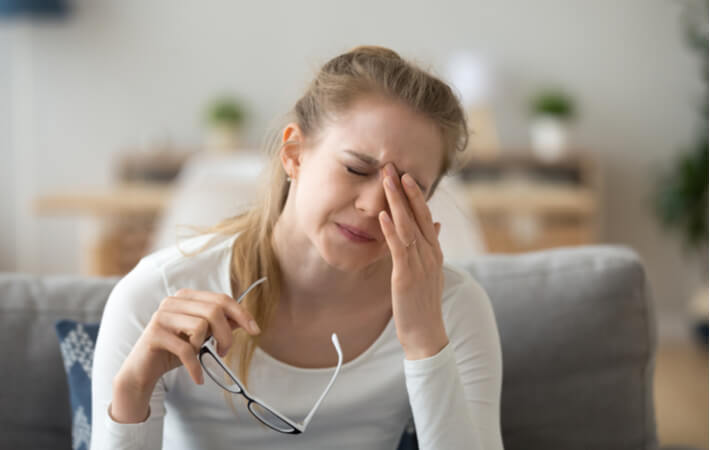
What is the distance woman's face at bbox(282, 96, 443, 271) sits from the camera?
112 centimetres

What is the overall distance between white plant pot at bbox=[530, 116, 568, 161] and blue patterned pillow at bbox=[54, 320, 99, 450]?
3.11 m

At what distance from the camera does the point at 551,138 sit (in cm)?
408

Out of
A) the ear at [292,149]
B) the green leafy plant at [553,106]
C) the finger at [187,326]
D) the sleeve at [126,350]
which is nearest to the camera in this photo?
the finger at [187,326]

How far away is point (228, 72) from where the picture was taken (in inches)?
170

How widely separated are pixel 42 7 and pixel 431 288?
3531 millimetres

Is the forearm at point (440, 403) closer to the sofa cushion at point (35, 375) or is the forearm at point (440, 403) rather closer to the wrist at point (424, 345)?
→ the wrist at point (424, 345)

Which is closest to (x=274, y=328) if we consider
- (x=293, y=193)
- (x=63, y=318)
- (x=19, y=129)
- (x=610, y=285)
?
(x=293, y=193)

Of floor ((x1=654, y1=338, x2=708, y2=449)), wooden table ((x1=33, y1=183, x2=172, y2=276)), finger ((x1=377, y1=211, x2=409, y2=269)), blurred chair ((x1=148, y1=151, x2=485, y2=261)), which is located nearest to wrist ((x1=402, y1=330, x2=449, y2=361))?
finger ((x1=377, y1=211, x2=409, y2=269))

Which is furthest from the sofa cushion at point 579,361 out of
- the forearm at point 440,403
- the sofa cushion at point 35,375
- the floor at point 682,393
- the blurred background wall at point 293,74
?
the blurred background wall at point 293,74

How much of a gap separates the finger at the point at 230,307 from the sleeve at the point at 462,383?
0.26m

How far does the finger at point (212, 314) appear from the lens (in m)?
1.01

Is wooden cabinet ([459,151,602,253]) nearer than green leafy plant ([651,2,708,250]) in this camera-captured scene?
Yes

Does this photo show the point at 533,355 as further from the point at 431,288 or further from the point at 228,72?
the point at 228,72

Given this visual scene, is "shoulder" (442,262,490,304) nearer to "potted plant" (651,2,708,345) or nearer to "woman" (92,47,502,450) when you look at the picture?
"woman" (92,47,502,450)
